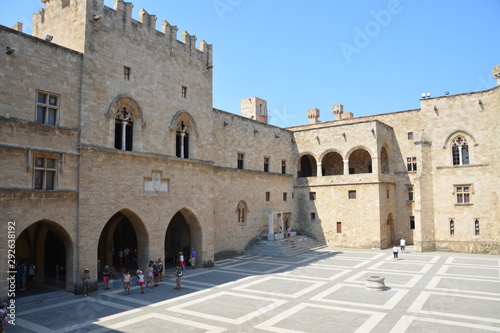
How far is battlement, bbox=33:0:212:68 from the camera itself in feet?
56.2

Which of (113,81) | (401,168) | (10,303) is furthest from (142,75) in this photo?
(401,168)

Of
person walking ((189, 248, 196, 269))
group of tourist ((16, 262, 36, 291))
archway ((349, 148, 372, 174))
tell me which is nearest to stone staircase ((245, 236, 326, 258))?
person walking ((189, 248, 196, 269))

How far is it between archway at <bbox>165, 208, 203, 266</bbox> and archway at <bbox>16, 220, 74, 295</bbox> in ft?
21.7

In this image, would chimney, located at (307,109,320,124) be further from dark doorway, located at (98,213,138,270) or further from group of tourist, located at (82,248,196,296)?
group of tourist, located at (82,248,196,296)

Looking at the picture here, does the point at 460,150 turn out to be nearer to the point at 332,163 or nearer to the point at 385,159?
the point at 385,159

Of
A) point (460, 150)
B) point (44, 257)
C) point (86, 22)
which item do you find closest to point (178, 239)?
point (44, 257)

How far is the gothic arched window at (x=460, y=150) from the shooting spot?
28781 millimetres

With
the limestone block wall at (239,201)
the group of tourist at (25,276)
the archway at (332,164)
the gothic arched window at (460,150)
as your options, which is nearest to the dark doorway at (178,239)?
the limestone block wall at (239,201)

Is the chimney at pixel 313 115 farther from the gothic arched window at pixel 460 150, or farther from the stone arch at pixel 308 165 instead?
the gothic arched window at pixel 460 150

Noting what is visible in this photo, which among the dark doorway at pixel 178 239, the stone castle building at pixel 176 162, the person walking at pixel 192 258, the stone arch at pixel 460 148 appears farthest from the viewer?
the stone arch at pixel 460 148

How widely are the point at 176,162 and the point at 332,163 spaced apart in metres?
19.8

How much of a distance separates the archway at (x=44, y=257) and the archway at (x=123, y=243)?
7.47ft

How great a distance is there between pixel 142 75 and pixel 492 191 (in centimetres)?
2568

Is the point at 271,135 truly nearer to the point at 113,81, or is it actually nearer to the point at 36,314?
the point at 113,81
